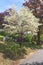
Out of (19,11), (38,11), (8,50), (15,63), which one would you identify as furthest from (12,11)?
(15,63)

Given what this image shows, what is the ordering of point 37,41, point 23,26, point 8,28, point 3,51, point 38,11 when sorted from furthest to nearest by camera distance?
point 37,41 → point 38,11 → point 8,28 → point 23,26 → point 3,51

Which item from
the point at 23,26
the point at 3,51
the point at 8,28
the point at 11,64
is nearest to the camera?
the point at 11,64

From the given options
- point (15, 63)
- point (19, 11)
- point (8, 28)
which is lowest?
point (15, 63)

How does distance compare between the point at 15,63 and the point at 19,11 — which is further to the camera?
the point at 19,11

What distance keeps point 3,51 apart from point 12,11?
9.49 metres

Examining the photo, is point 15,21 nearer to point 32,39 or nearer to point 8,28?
point 8,28

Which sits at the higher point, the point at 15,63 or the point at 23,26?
the point at 23,26

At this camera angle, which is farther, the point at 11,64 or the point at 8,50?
the point at 8,50

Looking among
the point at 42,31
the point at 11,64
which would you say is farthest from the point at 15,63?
A: the point at 42,31

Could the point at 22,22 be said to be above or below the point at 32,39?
above

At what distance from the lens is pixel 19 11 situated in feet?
81.3

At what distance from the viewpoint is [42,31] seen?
115 feet

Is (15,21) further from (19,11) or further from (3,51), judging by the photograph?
(3,51)

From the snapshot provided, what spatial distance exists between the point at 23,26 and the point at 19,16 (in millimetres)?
1381
